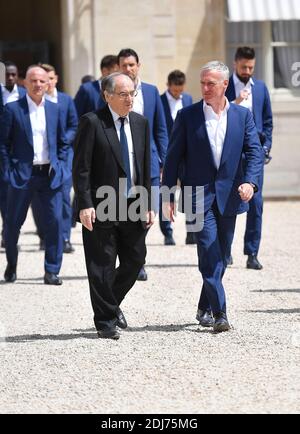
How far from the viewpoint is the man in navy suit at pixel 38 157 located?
445 inches

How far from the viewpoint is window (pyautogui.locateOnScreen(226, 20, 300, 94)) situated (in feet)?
61.2

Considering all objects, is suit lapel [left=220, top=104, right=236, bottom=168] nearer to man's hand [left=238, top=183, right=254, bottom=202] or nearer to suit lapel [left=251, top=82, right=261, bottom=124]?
man's hand [left=238, top=183, right=254, bottom=202]

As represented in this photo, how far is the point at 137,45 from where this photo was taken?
18.3 m

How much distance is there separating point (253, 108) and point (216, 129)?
3.06 m

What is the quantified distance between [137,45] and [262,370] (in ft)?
36.5

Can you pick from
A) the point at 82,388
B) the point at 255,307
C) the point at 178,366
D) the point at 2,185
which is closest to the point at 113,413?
the point at 82,388

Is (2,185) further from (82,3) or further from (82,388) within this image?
(82,388)

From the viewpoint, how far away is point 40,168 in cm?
1138

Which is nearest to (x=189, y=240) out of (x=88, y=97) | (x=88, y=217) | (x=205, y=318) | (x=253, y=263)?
(x=253, y=263)

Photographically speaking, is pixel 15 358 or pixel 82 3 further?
pixel 82 3

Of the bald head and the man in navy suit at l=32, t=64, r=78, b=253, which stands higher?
the bald head

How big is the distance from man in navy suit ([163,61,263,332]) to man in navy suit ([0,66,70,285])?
8.35 ft

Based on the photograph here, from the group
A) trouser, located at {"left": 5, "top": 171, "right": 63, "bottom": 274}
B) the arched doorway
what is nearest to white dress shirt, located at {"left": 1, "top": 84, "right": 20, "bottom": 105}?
trouser, located at {"left": 5, "top": 171, "right": 63, "bottom": 274}

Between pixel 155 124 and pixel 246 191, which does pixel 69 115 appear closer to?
pixel 155 124
